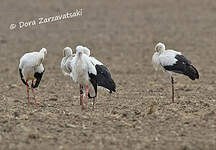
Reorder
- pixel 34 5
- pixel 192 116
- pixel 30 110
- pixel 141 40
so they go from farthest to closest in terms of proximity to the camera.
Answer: pixel 34 5 < pixel 141 40 < pixel 30 110 < pixel 192 116

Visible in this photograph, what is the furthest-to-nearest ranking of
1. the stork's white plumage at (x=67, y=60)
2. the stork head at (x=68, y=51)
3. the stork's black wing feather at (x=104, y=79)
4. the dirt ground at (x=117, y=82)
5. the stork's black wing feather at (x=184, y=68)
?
the stork head at (x=68, y=51), the stork's white plumage at (x=67, y=60), the stork's black wing feather at (x=184, y=68), the stork's black wing feather at (x=104, y=79), the dirt ground at (x=117, y=82)

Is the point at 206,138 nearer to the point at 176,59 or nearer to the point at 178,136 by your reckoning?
the point at 178,136

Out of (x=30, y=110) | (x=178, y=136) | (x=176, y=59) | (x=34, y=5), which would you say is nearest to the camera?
(x=178, y=136)

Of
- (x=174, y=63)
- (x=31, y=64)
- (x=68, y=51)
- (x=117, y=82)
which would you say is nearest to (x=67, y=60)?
(x=68, y=51)

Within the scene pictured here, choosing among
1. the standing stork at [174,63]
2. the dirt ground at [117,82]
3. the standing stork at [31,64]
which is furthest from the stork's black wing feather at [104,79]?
the standing stork at [174,63]

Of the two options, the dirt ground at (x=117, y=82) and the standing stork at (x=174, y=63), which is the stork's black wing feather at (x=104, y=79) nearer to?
the dirt ground at (x=117, y=82)

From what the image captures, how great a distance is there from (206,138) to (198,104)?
2835 mm

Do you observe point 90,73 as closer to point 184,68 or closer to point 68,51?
point 68,51

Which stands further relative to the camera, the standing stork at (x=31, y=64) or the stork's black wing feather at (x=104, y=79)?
the standing stork at (x=31, y=64)

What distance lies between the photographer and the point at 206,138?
715 cm

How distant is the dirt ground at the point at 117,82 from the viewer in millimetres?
7270

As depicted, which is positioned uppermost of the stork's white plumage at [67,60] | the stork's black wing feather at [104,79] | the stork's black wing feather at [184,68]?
the stork's white plumage at [67,60]

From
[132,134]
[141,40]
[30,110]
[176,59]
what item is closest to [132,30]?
[141,40]

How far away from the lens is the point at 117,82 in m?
14.1
